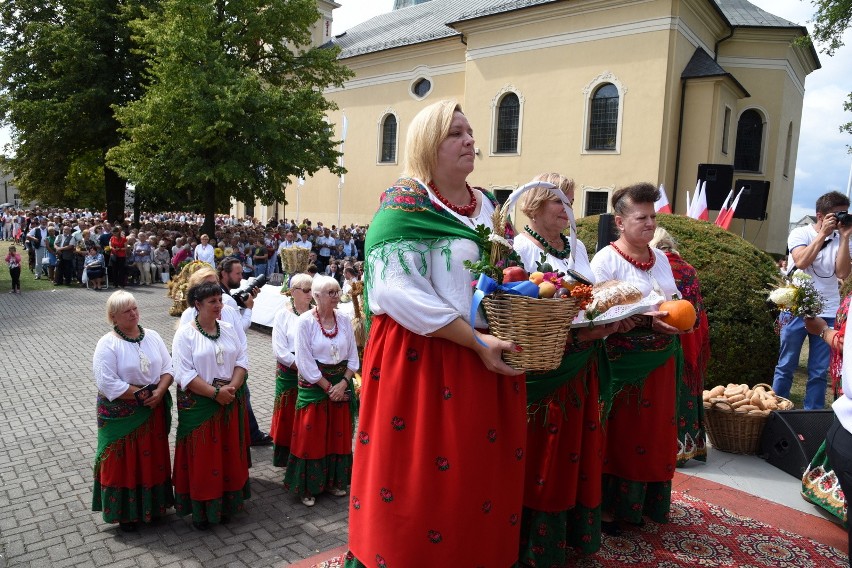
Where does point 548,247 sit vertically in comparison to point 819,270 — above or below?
above

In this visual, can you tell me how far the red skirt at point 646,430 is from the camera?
11.9 ft

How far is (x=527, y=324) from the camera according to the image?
87.1 inches

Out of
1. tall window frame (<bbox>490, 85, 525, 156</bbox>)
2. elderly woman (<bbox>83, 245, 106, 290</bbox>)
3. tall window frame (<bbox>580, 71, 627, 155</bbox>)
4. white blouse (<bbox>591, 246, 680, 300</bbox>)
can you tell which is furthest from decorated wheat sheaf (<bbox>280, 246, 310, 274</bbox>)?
tall window frame (<bbox>490, 85, 525, 156</bbox>)

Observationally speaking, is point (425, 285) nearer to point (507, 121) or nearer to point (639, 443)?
point (639, 443)

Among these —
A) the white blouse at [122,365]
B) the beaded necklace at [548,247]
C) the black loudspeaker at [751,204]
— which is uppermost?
the black loudspeaker at [751,204]

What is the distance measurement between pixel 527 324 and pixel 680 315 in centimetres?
159

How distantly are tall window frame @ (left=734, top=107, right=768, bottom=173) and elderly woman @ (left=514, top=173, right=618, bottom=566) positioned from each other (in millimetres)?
27833

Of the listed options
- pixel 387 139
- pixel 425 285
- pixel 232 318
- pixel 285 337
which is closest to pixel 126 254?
pixel 285 337

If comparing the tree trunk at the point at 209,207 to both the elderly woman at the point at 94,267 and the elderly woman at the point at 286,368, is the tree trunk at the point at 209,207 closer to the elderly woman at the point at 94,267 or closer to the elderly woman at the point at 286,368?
the elderly woman at the point at 94,267

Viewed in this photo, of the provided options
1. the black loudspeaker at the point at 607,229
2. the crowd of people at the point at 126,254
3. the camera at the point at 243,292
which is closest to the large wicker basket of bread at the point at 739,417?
the black loudspeaker at the point at 607,229

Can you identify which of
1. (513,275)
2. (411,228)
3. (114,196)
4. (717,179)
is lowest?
(513,275)

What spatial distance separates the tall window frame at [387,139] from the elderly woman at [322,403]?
27.6m

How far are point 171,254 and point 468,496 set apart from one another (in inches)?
808

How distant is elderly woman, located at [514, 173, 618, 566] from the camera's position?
3.15 meters
